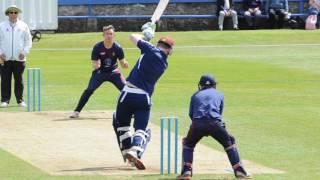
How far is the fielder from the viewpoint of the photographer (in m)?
19.8

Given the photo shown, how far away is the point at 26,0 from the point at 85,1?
149 inches

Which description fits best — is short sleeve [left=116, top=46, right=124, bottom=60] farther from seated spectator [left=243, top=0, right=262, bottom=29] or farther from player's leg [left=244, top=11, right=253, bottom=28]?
player's leg [left=244, top=11, right=253, bottom=28]

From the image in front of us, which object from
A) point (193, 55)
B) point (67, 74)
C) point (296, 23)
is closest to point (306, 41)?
point (296, 23)

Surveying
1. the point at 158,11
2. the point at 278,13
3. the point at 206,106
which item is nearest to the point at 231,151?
the point at 206,106

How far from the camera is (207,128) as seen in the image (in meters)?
13.1

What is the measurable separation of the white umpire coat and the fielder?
2560mm

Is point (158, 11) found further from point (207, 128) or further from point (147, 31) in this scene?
point (207, 128)

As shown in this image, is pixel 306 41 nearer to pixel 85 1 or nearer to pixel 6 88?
pixel 85 1

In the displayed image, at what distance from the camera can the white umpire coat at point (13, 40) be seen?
21.9 meters

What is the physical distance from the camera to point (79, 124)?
1914 cm

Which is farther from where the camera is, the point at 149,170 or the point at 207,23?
the point at 207,23

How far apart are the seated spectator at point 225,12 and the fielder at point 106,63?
25952mm

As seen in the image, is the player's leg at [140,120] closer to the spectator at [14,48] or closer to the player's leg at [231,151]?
the player's leg at [231,151]

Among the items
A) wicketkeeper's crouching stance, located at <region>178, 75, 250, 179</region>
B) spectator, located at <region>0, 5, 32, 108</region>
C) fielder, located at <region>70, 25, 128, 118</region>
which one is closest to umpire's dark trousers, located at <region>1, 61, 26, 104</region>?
spectator, located at <region>0, 5, 32, 108</region>
